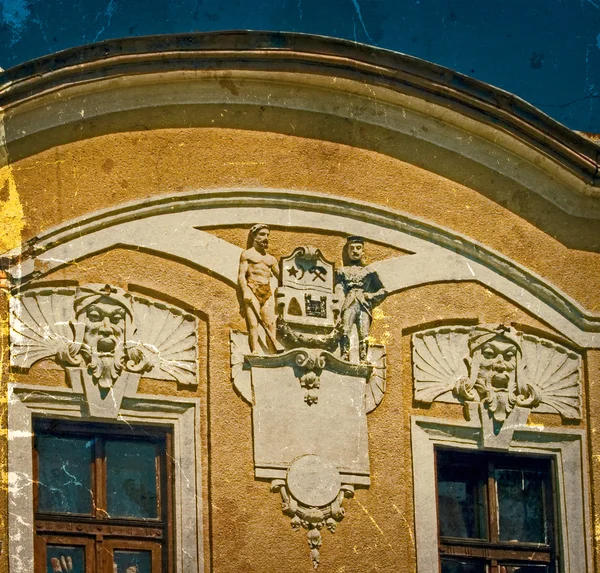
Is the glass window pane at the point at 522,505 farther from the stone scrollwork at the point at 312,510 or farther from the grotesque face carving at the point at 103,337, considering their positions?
the grotesque face carving at the point at 103,337

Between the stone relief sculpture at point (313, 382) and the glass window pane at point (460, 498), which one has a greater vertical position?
the stone relief sculpture at point (313, 382)

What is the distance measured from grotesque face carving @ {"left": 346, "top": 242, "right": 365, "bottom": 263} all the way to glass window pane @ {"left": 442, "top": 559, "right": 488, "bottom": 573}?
1.75m

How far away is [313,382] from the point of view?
14.2 metres

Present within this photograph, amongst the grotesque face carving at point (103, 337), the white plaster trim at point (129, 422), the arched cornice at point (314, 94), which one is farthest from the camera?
the arched cornice at point (314, 94)

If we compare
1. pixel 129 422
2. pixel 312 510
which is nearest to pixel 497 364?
pixel 312 510

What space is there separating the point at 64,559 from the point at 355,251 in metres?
2.42

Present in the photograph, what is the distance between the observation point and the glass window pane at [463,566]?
14.4 meters

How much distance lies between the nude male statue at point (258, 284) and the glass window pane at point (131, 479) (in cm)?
85

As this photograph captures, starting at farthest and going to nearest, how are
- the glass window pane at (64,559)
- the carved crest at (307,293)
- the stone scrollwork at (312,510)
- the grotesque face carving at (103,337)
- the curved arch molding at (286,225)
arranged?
the carved crest at (307,293) → the curved arch molding at (286,225) → the stone scrollwork at (312,510) → the grotesque face carving at (103,337) → the glass window pane at (64,559)

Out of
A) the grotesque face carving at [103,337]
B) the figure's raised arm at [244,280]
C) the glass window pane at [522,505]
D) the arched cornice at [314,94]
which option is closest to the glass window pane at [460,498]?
the glass window pane at [522,505]

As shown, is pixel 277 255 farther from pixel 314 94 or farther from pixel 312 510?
pixel 312 510

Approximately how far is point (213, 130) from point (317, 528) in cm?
233

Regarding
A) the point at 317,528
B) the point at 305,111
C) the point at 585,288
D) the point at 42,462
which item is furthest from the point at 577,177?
the point at 42,462

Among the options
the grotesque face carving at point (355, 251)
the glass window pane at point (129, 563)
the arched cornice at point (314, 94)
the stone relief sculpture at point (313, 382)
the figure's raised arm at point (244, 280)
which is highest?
the arched cornice at point (314, 94)
